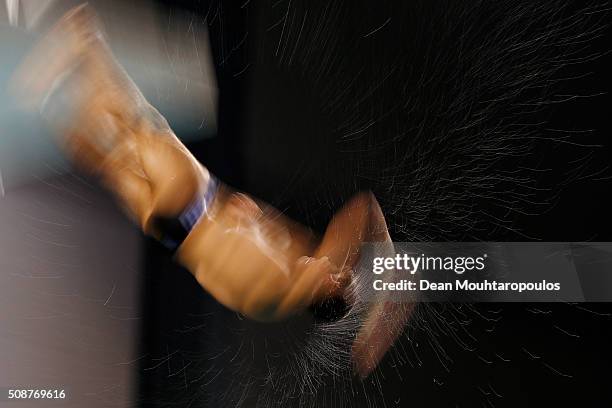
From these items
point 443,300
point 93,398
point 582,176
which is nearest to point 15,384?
point 93,398

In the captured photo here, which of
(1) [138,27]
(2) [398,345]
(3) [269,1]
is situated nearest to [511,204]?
(2) [398,345]

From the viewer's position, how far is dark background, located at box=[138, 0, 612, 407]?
1128 mm

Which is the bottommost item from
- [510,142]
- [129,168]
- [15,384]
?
[15,384]

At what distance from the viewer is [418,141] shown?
45.5 inches

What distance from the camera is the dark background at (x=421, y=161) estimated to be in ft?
3.70

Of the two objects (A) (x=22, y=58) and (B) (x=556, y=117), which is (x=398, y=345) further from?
(A) (x=22, y=58)

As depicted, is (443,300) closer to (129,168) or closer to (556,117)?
(556,117)

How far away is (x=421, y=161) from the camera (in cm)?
115

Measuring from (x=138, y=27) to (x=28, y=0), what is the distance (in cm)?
16

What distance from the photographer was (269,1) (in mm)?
1177

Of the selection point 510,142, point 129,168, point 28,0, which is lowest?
point 129,168

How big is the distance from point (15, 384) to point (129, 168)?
33cm

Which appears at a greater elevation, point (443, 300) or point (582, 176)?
point (582, 176)

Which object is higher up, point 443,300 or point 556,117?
point 556,117
